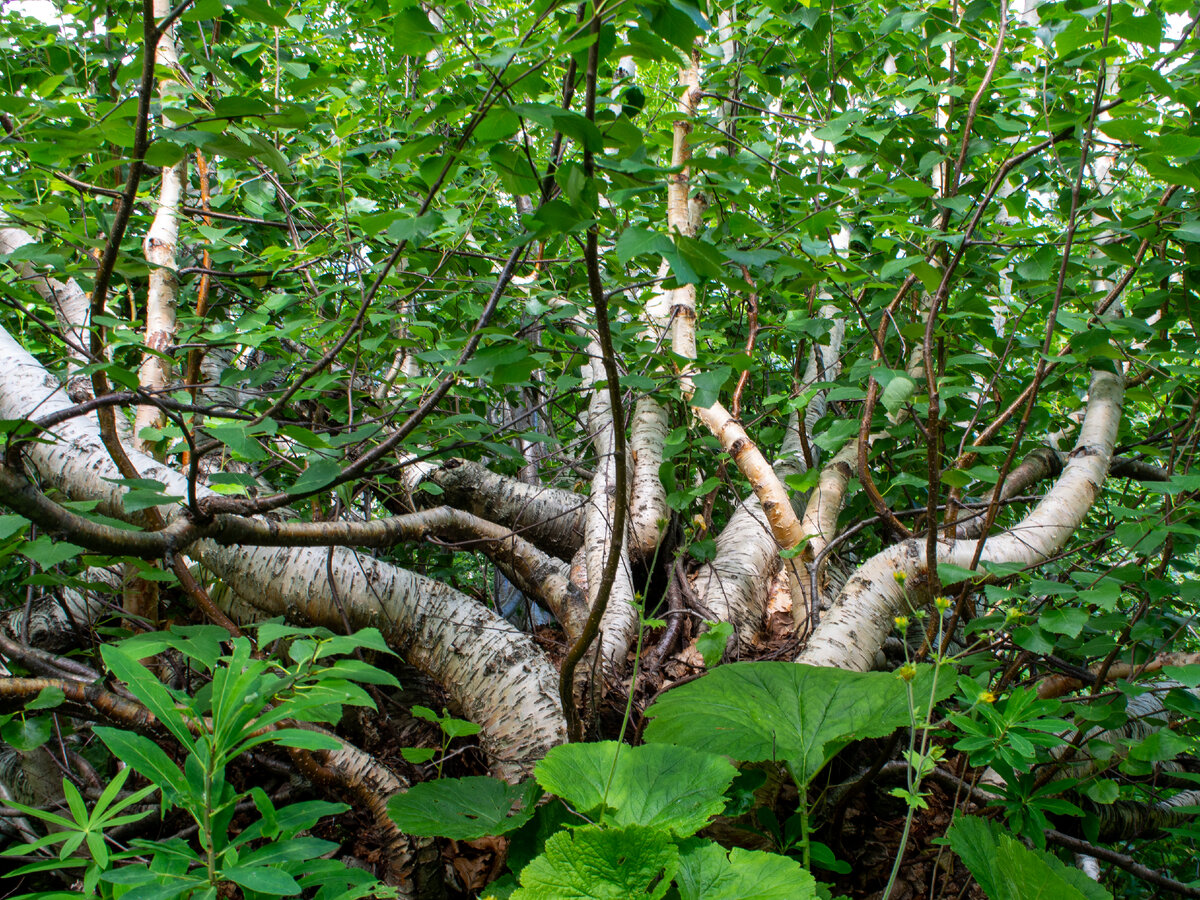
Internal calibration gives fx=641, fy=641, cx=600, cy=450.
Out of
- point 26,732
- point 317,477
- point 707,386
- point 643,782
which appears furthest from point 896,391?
point 26,732

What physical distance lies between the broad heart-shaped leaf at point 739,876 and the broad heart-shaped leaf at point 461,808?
0.39 metres

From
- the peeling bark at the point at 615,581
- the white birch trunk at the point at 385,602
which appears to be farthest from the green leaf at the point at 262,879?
the peeling bark at the point at 615,581

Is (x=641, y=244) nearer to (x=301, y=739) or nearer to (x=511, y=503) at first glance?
(x=301, y=739)

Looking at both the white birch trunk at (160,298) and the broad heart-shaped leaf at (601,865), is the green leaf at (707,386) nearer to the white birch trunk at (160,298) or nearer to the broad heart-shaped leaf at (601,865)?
the broad heart-shaped leaf at (601,865)

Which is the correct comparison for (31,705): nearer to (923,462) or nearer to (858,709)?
(858,709)

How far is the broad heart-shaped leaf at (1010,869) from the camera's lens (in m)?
0.96

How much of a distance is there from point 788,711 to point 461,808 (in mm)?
739

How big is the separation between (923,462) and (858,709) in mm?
1545

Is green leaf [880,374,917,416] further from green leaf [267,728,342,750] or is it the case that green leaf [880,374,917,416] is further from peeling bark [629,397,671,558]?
green leaf [267,728,342,750]

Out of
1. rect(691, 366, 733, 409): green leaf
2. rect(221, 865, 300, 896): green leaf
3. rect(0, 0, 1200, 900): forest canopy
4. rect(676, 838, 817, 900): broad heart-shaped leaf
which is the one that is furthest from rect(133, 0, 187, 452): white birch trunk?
rect(676, 838, 817, 900): broad heart-shaped leaf

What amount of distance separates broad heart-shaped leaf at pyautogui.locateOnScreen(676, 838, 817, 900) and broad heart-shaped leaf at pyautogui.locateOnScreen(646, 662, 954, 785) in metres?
0.26

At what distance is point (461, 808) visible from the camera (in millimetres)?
1383

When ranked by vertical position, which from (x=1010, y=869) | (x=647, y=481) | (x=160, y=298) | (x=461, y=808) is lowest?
(x=461, y=808)

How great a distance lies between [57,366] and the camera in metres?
2.45
